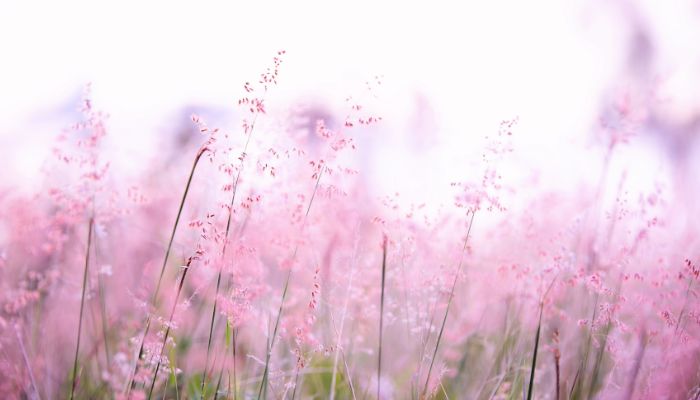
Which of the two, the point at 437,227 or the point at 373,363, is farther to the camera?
the point at 373,363

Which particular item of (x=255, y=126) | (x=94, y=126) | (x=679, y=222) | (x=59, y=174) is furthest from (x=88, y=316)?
(x=679, y=222)

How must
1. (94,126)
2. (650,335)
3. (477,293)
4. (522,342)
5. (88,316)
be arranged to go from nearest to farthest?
(94,126)
(650,335)
(522,342)
(88,316)
(477,293)

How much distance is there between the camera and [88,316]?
2.49 meters

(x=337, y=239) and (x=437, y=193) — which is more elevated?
(x=437, y=193)

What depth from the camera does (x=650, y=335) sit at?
1.93m

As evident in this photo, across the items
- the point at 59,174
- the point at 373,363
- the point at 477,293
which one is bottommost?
the point at 373,363

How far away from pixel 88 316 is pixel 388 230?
130 centimetres

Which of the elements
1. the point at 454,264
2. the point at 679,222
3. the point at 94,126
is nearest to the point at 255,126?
the point at 94,126

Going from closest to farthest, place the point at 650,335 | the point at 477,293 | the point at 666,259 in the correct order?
the point at 650,335, the point at 666,259, the point at 477,293

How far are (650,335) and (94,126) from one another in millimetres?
1717

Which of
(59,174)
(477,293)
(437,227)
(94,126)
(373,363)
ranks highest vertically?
(94,126)

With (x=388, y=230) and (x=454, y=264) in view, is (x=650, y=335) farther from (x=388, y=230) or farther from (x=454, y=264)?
(x=388, y=230)

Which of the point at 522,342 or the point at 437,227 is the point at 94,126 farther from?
the point at 522,342

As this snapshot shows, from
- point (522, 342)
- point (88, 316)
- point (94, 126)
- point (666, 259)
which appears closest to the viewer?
point (94, 126)
